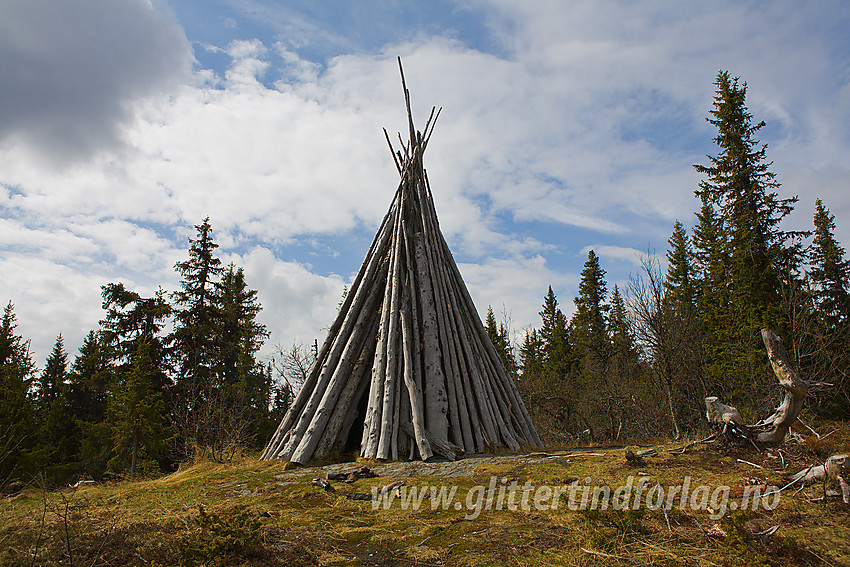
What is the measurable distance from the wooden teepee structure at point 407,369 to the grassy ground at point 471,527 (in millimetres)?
1884

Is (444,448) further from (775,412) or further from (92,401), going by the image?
(92,401)

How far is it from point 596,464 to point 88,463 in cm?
2175

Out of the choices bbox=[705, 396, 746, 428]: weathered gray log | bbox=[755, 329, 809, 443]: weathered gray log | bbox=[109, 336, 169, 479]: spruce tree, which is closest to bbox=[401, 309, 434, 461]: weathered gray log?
bbox=[705, 396, 746, 428]: weathered gray log

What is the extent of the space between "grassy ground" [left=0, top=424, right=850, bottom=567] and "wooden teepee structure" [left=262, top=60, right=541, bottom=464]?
1.88 meters

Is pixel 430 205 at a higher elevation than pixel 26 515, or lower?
higher

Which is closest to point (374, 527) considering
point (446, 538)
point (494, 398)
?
point (446, 538)

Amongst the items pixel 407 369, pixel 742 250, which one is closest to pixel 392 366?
pixel 407 369

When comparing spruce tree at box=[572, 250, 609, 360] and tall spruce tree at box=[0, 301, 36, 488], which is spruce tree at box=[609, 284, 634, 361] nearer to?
spruce tree at box=[572, 250, 609, 360]

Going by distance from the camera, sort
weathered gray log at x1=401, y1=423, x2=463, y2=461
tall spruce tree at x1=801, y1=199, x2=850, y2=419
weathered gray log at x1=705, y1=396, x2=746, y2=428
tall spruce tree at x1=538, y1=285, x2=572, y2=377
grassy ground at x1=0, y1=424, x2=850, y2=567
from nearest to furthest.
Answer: grassy ground at x1=0, y1=424, x2=850, y2=567 < weathered gray log at x1=705, y1=396, x2=746, y2=428 < weathered gray log at x1=401, y1=423, x2=463, y2=461 < tall spruce tree at x1=801, y1=199, x2=850, y2=419 < tall spruce tree at x1=538, y1=285, x2=572, y2=377

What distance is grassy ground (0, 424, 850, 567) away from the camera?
10.3 ft

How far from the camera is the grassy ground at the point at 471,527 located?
10.3 feet

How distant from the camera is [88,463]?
20.2 metres

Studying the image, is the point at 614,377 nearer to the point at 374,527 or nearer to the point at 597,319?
the point at 597,319

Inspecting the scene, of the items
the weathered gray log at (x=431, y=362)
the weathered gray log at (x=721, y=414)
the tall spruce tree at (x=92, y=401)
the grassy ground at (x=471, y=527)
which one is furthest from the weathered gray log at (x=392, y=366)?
the tall spruce tree at (x=92, y=401)
